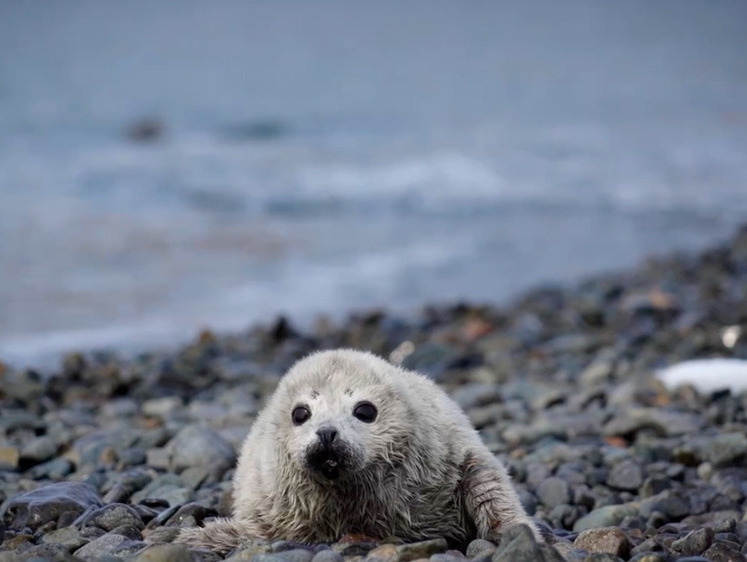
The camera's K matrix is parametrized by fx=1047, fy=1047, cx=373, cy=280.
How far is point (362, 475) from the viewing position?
12.8ft

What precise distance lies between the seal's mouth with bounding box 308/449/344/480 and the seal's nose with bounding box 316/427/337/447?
1.2 inches

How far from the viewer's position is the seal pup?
12.8ft

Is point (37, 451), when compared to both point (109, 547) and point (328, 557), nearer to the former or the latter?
point (109, 547)

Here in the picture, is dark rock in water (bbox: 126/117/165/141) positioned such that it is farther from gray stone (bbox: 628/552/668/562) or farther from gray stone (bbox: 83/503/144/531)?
gray stone (bbox: 628/552/668/562)

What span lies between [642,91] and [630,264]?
1774cm

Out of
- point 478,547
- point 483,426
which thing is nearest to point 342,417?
point 478,547

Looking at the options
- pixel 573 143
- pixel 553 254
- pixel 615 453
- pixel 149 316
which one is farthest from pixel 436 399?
pixel 573 143

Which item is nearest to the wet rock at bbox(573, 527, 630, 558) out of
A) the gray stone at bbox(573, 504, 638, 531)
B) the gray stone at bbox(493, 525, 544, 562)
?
the gray stone at bbox(493, 525, 544, 562)

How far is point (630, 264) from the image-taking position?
43.4ft

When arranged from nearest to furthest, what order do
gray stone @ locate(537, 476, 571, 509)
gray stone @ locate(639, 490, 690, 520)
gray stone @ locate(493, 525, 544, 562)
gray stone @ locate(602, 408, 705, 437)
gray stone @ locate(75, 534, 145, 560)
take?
1. gray stone @ locate(493, 525, 544, 562)
2. gray stone @ locate(75, 534, 145, 560)
3. gray stone @ locate(639, 490, 690, 520)
4. gray stone @ locate(537, 476, 571, 509)
5. gray stone @ locate(602, 408, 705, 437)

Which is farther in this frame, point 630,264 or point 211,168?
point 211,168

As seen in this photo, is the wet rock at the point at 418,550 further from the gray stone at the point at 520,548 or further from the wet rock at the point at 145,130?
the wet rock at the point at 145,130

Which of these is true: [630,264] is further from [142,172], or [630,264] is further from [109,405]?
[142,172]

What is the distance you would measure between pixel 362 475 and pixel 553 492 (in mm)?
1497
